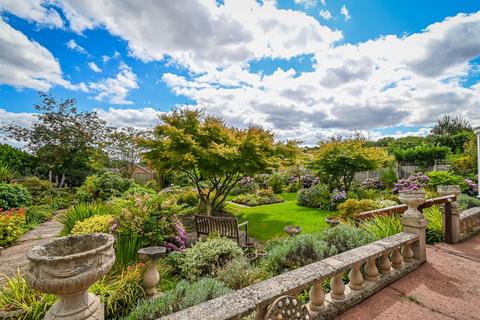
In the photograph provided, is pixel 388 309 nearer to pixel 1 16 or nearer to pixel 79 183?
pixel 1 16

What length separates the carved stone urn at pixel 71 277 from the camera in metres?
1.47

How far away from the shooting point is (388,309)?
2625mm

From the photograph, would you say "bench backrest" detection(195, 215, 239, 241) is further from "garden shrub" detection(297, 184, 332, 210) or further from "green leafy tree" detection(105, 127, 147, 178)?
"green leafy tree" detection(105, 127, 147, 178)

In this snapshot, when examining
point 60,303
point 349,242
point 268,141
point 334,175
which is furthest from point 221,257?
point 334,175

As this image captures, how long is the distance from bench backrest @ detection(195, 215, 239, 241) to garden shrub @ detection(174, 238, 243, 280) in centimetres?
114

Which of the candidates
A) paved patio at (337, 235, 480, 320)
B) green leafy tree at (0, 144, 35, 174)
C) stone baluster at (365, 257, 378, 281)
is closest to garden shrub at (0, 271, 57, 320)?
paved patio at (337, 235, 480, 320)

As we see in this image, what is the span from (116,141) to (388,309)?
23.2m

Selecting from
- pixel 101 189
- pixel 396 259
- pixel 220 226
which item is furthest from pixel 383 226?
pixel 101 189

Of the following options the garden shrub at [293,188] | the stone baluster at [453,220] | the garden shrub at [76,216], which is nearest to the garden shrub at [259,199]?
the garden shrub at [293,188]

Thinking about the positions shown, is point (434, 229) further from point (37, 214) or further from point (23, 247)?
point (37, 214)

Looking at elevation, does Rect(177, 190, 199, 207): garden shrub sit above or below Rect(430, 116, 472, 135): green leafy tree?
below

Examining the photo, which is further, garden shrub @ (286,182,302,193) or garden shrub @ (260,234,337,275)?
garden shrub @ (286,182,302,193)

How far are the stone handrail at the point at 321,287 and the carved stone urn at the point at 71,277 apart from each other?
56cm

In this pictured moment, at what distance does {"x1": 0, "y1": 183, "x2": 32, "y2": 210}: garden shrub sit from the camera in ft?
30.2
